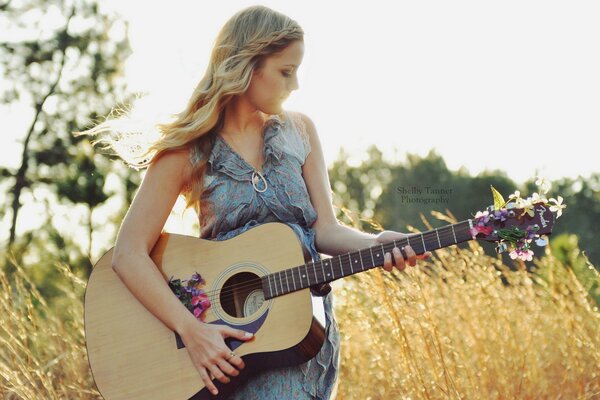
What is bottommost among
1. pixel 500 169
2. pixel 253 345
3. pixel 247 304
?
pixel 253 345

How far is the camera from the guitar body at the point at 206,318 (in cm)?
240

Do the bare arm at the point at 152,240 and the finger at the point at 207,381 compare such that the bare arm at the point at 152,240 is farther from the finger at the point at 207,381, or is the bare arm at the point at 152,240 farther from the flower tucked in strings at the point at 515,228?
the flower tucked in strings at the point at 515,228

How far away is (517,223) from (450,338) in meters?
2.04

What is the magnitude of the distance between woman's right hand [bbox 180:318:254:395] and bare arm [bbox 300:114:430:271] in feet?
1.29

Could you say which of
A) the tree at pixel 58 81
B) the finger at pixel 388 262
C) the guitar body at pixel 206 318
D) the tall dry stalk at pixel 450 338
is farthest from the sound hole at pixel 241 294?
the tree at pixel 58 81

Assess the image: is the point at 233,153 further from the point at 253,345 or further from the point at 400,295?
the point at 400,295

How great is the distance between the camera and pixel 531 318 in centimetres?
422

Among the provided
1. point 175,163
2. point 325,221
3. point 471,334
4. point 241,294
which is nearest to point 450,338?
point 471,334

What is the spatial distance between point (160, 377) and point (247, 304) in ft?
1.17

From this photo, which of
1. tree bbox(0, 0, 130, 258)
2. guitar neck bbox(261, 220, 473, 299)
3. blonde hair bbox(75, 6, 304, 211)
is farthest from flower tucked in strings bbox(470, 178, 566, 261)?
tree bbox(0, 0, 130, 258)

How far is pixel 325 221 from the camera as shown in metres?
2.63

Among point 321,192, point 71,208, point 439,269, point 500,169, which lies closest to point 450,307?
point 439,269

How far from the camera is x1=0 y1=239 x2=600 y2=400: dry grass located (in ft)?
11.6

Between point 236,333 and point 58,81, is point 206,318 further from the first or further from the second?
point 58,81
